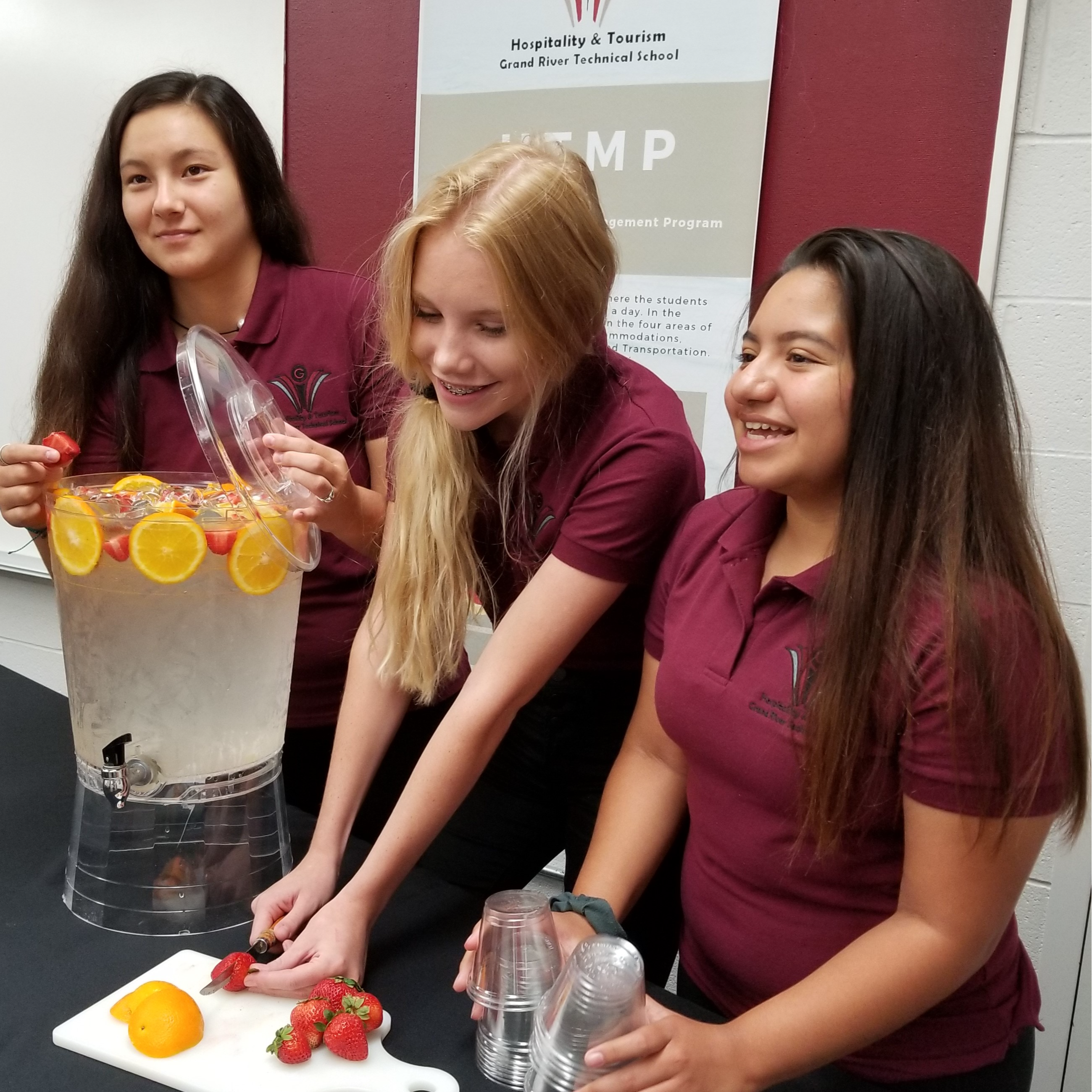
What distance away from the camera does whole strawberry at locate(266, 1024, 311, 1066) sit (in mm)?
776

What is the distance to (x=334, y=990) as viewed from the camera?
2.70 feet

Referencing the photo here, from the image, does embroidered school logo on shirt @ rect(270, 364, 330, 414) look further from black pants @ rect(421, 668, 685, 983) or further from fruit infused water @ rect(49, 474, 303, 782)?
black pants @ rect(421, 668, 685, 983)

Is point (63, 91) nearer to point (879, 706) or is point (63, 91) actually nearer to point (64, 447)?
point (64, 447)

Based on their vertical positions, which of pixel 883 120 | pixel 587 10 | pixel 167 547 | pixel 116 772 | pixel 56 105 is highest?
pixel 587 10

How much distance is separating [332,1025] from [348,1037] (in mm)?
19

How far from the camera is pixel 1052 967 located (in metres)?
1.76

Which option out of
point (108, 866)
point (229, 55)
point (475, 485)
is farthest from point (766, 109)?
point (108, 866)

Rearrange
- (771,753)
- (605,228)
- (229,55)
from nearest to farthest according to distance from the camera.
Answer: (771,753), (605,228), (229,55)

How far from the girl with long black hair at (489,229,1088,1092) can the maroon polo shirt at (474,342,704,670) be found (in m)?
0.15

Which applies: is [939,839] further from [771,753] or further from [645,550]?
[645,550]

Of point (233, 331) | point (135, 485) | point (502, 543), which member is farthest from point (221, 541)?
point (233, 331)

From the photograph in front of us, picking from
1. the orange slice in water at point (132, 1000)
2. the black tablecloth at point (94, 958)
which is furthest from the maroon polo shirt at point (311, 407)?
the orange slice in water at point (132, 1000)

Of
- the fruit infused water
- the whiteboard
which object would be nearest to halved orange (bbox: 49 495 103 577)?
the fruit infused water

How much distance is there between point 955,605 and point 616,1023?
0.43m
